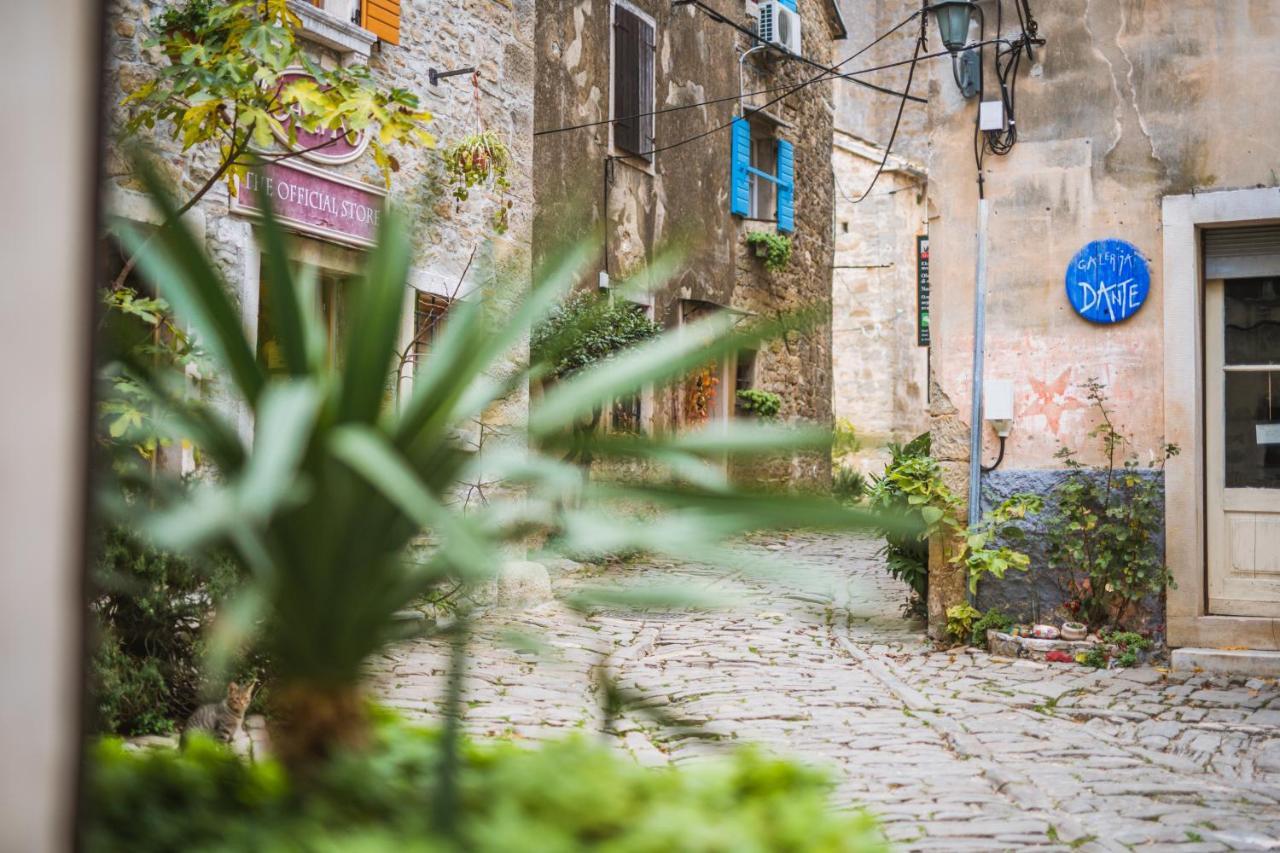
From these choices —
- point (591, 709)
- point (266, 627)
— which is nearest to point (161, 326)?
point (591, 709)

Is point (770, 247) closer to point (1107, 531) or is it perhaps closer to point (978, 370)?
point (978, 370)

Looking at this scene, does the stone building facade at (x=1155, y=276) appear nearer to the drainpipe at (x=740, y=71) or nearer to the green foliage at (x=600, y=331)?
the green foliage at (x=600, y=331)

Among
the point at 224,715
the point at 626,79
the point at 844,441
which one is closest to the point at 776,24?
the point at 626,79

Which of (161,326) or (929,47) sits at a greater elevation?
(929,47)

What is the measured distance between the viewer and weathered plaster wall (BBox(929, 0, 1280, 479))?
274 inches

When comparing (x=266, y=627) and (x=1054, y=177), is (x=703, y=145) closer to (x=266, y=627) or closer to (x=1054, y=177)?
(x=1054, y=177)

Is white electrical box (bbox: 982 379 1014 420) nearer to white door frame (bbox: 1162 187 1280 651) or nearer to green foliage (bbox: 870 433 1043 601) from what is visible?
green foliage (bbox: 870 433 1043 601)

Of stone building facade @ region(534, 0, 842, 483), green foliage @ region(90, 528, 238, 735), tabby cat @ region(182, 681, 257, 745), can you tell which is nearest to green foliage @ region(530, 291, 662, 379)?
stone building facade @ region(534, 0, 842, 483)

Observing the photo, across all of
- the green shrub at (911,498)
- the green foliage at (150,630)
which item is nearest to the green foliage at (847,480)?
the green shrub at (911,498)

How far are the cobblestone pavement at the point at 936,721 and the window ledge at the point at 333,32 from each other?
11.9 ft

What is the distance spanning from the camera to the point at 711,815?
1.28 metres

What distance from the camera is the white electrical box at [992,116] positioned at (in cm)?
744

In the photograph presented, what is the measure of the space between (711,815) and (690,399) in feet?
37.3

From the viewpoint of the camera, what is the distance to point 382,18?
304 inches
